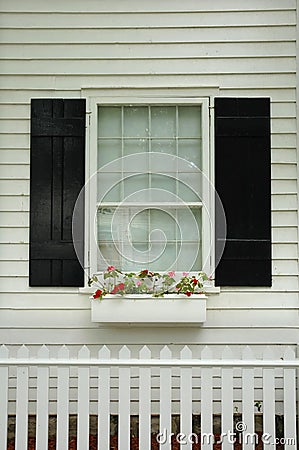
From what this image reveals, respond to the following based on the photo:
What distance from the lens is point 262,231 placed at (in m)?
5.72

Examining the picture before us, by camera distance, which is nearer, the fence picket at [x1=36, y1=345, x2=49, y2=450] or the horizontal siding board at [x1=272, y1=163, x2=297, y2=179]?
the fence picket at [x1=36, y1=345, x2=49, y2=450]

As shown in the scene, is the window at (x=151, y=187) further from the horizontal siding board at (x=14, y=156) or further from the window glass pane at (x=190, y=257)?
the horizontal siding board at (x=14, y=156)

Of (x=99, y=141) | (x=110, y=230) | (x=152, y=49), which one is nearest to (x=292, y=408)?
(x=110, y=230)

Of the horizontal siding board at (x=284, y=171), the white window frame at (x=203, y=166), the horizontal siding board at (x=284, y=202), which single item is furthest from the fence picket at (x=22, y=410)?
the horizontal siding board at (x=284, y=171)

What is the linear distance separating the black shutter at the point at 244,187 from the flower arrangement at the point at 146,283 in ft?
0.84

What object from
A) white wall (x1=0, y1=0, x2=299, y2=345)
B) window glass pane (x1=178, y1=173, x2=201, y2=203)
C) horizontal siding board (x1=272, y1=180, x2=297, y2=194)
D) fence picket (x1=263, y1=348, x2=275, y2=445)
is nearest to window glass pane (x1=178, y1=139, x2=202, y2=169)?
window glass pane (x1=178, y1=173, x2=201, y2=203)

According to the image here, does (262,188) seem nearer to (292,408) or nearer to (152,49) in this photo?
(152,49)

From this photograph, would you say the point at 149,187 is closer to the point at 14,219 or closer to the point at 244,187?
the point at 244,187

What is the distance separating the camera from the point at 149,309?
5488 millimetres

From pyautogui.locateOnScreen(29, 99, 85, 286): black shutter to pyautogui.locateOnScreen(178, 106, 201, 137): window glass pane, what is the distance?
77 cm

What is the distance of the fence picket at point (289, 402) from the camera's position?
4.75 meters

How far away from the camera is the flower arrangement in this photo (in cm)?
550

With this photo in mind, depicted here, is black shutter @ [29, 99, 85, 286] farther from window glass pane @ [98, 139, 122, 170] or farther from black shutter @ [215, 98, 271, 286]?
black shutter @ [215, 98, 271, 286]

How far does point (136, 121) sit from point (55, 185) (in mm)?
807
